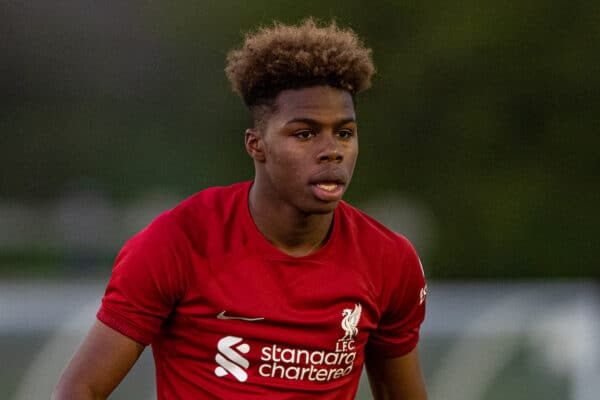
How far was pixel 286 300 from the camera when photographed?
11.3 ft

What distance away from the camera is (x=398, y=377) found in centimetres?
387

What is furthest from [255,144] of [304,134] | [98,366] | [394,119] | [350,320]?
[394,119]

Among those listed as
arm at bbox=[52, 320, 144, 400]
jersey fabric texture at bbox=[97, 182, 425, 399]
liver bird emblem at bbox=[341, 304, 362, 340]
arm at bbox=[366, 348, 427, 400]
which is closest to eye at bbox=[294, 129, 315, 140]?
jersey fabric texture at bbox=[97, 182, 425, 399]

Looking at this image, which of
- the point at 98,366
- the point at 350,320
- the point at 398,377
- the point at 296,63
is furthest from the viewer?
the point at 398,377

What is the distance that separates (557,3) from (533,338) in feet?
19.1

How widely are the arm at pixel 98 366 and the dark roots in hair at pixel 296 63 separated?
83 cm

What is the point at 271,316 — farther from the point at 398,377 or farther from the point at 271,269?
the point at 398,377

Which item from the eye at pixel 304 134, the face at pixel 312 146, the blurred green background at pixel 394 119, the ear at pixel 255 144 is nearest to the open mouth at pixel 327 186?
the face at pixel 312 146

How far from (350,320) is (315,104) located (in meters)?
0.70

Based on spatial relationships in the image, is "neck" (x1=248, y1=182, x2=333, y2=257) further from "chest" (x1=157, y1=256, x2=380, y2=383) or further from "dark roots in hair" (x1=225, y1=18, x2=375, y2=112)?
"dark roots in hair" (x1=225, y1=18, x2=375, y2=112)

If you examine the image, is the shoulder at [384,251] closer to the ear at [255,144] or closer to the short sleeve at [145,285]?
the ear at [255,144]

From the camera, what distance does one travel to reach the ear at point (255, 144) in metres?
3.46

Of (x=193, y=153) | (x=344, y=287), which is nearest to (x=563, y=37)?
(x=193, y=153)

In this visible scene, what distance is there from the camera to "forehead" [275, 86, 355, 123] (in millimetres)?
3322
